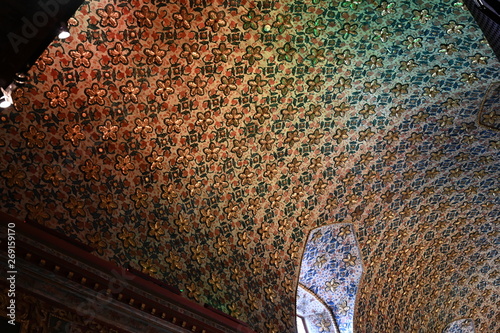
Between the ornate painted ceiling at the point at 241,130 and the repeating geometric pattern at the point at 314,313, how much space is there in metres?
1.39

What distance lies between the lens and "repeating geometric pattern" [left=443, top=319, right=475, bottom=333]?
14.1 metres

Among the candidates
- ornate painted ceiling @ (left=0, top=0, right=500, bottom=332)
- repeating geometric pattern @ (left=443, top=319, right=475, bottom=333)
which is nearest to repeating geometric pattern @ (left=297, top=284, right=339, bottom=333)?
ornate painted ceiling @ (left=0, top=0, right=500, bottom=332)

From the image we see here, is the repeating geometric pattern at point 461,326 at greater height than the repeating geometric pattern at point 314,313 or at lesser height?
greater

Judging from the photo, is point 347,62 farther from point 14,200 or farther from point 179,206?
point 14,200

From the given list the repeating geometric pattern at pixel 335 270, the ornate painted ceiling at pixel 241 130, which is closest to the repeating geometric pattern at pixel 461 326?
the repeating geometric pattern at pixel 335 270

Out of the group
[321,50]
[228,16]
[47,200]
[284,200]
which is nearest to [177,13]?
[228,16]

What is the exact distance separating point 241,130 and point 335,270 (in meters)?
3.95

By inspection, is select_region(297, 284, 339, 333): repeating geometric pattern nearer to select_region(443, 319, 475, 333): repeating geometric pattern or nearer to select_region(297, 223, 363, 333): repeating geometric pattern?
select_region(297, 223, 363, 333): repeating geometric pattern

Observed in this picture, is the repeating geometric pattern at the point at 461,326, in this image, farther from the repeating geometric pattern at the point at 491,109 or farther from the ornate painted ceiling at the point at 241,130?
the repeating geometric pattern at the point at 491,109

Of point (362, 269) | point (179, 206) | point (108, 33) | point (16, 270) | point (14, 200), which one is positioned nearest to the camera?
point (16, 270)

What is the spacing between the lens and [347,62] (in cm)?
768

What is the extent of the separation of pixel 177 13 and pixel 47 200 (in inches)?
106

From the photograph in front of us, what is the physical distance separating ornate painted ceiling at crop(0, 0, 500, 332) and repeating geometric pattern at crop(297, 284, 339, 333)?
139cm

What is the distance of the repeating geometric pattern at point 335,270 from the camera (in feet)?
32.0
